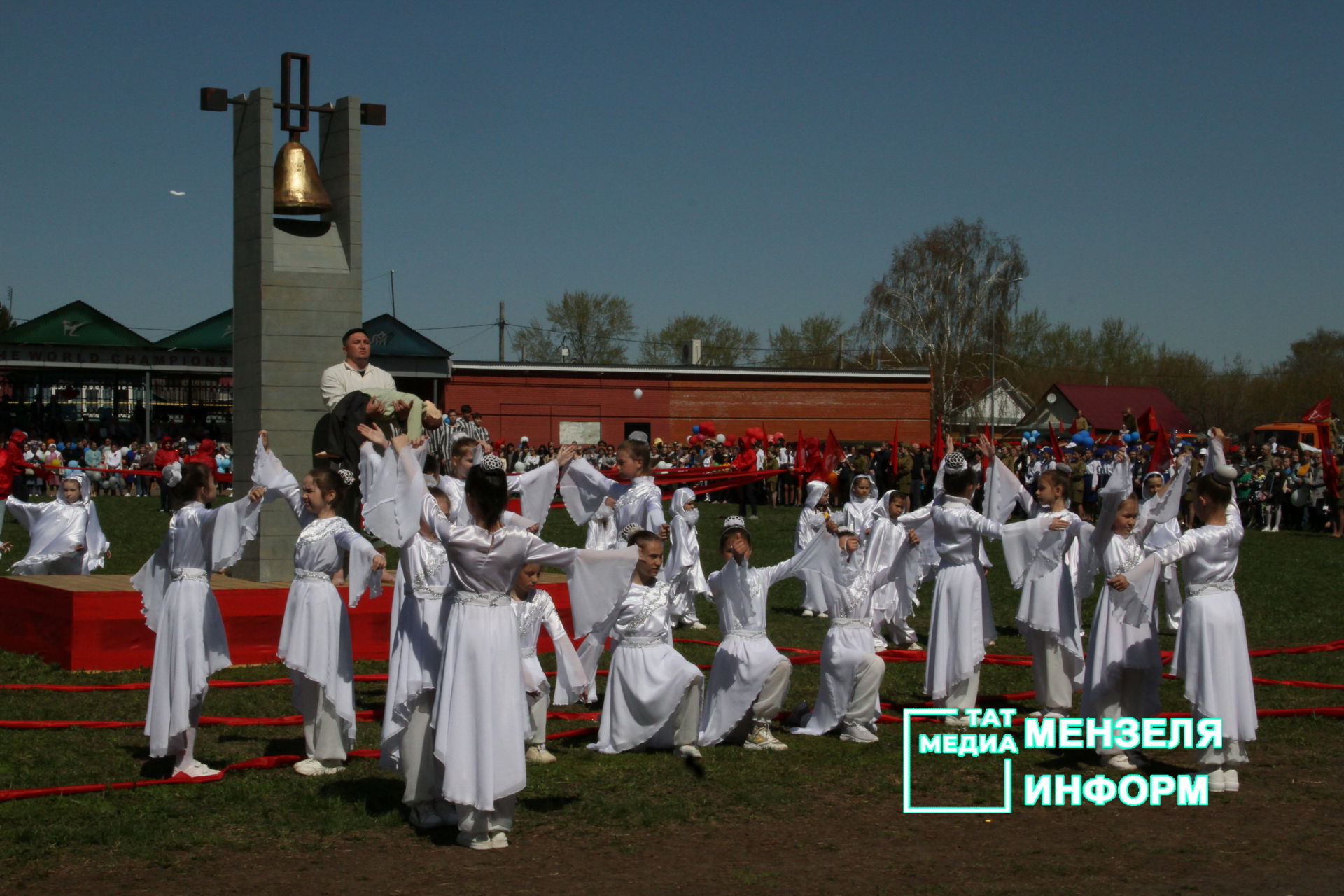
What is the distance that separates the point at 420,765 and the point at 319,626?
138 cm

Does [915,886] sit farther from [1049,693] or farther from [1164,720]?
[1049,693]

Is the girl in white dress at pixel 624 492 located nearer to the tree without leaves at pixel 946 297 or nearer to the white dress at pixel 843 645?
the white dress at pixel 843 645

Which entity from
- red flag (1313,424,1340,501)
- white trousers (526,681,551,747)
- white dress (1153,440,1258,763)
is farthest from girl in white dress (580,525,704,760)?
red flag (1313,424,1340,501)

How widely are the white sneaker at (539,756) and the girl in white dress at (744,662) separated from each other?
100cm

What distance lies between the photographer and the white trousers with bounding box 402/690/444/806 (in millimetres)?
6387

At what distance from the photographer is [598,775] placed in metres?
7.53

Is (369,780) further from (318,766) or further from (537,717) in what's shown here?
(537,717)

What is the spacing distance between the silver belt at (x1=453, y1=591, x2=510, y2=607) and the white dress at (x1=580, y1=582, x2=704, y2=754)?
175 centimetres

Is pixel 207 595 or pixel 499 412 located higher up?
pixel 499 412

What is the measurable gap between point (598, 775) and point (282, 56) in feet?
27.7

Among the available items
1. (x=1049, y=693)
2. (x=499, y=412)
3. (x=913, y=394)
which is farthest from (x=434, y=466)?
(x=913, y=394)

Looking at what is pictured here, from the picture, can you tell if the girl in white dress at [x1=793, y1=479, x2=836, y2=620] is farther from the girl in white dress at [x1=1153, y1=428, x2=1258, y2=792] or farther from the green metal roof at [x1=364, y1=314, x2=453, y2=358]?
the green metal roof at [x1=364, y1=314, x2=453, y2=358]

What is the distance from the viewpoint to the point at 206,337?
38250 mm

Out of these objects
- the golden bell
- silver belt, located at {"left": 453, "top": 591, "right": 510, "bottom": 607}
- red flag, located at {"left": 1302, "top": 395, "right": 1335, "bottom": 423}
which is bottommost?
silver belt, located at {"left": 453, "top": 591, "right": 510, "bottom": 607}
